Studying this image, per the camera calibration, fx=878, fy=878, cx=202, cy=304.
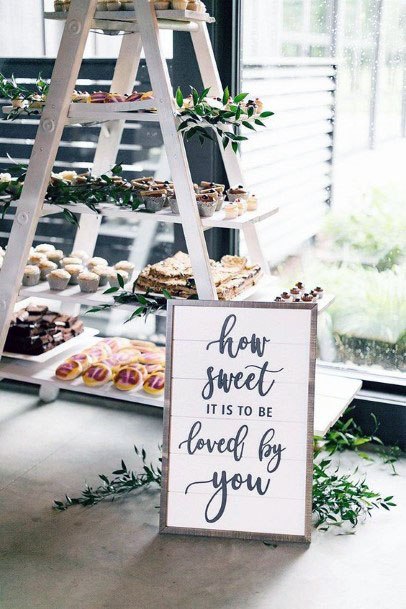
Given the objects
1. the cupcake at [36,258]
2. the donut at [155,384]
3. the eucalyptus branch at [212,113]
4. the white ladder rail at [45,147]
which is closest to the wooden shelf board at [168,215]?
the white ladder rail at [45,147]

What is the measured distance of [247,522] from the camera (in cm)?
258

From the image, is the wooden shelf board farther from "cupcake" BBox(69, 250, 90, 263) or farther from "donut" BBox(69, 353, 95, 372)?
"donut" BBox(69, 353, 95, 372)

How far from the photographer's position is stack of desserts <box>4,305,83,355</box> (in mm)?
3254

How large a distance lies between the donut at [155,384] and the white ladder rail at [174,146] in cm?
41

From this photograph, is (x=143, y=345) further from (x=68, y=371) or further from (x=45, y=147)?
(x=45, y=147)

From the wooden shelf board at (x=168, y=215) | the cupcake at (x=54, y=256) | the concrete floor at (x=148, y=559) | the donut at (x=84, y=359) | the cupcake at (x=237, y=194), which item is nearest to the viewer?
the concrete floor at (x=148, y=559)

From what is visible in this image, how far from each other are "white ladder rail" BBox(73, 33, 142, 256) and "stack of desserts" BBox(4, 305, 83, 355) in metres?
0.28

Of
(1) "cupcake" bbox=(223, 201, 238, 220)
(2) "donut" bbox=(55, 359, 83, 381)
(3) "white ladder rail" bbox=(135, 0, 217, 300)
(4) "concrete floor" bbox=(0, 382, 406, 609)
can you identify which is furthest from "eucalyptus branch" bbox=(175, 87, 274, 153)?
(4) "concrete floor" bbox=(0, 382, 406, 609)

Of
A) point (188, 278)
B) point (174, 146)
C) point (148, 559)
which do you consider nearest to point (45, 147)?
point (174, 146)

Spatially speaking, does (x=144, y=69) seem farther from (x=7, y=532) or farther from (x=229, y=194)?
(x=7, y=532)

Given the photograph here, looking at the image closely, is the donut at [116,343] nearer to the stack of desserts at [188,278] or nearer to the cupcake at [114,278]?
the cupcake at [114,278]

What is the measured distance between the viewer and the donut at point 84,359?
3177 mm

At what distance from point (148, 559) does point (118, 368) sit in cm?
84

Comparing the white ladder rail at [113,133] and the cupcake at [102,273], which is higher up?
the white ladder rail at [113,133]
